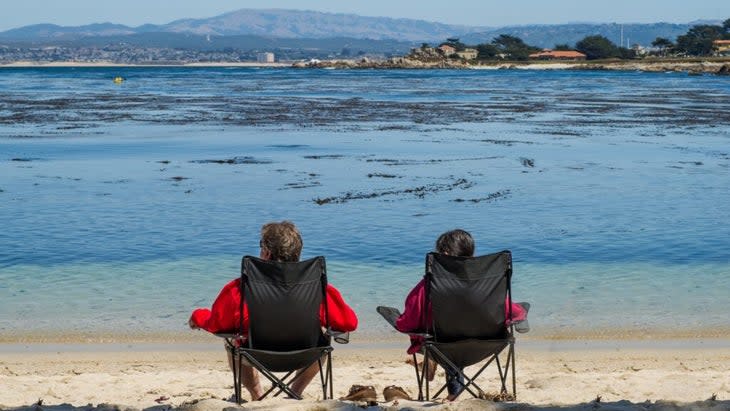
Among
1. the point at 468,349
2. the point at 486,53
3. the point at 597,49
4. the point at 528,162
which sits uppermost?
the point at 597,49

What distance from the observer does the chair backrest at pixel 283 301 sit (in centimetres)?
480

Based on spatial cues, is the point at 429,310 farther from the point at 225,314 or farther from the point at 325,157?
the point at 325,157

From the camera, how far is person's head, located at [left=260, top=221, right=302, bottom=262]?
4.89 metres

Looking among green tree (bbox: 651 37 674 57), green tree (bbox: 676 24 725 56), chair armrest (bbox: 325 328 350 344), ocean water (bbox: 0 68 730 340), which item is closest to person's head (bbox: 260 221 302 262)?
chair armrest (bbox: 325 328 350 344)

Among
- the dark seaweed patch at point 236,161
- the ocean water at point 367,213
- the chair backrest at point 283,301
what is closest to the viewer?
the chair backrest at point 283,301

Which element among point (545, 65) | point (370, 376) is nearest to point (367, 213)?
point (370, 376)

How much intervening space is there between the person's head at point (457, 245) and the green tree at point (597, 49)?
507 feet

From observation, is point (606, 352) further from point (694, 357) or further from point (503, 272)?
point (503, 272)

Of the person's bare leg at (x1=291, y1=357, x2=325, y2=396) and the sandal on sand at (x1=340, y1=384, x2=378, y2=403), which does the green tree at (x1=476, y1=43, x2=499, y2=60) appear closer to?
the sandal on sand at (x1=340, y1=384, x2=378, y2=403)

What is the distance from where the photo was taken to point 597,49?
157 meters

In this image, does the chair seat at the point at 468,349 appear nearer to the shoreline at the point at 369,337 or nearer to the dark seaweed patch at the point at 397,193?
the shoreline at the point at 369,337

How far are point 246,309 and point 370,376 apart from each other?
4.51 ft

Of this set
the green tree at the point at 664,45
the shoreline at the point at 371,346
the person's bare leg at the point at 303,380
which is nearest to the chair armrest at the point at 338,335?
the person's bare leg at the point at 303,380

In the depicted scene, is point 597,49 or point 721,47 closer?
point 721,47
